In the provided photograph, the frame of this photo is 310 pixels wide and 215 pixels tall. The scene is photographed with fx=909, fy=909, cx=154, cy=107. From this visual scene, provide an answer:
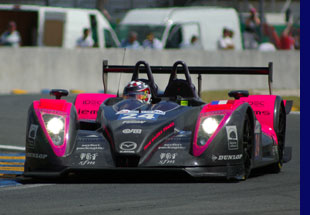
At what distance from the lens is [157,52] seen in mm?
23875

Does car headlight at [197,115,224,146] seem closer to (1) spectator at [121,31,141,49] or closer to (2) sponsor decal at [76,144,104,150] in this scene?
(2) sponsor decal at [76,144,104,150]

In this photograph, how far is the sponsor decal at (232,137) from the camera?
28.1 ft

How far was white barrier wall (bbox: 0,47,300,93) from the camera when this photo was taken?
2289cm

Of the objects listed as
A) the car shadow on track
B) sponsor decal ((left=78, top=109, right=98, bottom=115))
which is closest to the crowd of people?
sponsor decal ((left=78, top=109, right=98, bottom=115))

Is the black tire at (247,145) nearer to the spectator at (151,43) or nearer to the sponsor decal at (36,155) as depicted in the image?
the sponsor decal at (36,155)

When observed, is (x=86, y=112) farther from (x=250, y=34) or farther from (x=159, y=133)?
(x=250, y=34)

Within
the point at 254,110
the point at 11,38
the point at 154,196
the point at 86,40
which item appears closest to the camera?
the point at 154,196

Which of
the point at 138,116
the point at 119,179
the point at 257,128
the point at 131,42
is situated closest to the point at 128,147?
the point at 138,116

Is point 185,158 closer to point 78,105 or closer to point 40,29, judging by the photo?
point 78,105

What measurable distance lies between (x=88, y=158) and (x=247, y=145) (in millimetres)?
1630

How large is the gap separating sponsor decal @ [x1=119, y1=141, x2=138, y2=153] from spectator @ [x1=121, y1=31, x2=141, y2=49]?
52.7 ft

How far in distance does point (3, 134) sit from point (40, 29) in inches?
430

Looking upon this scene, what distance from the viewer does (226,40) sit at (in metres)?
24.8

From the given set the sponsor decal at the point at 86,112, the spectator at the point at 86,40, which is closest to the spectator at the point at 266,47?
the spectator at the point at 86,40
